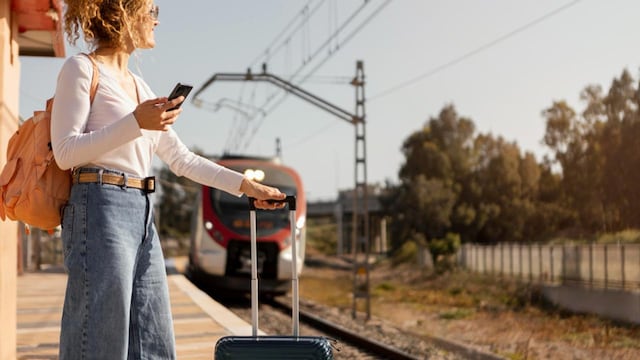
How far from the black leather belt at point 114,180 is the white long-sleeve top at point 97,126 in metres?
0.03

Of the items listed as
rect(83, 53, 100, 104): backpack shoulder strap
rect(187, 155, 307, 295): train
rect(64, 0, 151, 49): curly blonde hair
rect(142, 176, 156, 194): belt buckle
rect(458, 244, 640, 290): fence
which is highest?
rect(64, 0, 151, 49): curly blonde hair

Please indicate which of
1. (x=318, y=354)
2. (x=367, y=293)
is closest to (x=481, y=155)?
(x=367, y=293)

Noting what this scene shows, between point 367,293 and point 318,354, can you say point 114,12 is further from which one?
point 367,293

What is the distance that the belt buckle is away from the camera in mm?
2395

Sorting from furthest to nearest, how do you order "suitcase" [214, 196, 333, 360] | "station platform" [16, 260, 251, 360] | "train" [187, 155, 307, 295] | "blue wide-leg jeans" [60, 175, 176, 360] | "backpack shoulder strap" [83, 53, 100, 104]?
"train" [187, 155, 307, 295] < "station platform" [16, 260, 251, 360] < "suitcase" [214, 196, 333, 360] < "backpack shoulder strap" [83, 53, 100, 104] < "blue wide-leg jeans" [60, 175, 176, 360]

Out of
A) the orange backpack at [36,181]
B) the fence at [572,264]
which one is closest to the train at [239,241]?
the fence at [572,264]

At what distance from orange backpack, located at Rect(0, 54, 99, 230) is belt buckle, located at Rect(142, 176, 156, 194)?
21 cm

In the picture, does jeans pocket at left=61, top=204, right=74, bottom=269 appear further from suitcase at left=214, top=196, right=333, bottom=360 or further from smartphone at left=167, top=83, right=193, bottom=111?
suitcase at left=214, top=196, right=333, bottom=360

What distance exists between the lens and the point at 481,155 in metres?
58.0

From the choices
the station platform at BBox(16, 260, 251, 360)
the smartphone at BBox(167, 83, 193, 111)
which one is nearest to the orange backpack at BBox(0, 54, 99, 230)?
the smartphone at BBox(167, 83, 193, 111)

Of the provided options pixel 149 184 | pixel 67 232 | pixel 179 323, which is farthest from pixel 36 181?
pixel 179 323

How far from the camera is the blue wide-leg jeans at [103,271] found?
219 centimetres

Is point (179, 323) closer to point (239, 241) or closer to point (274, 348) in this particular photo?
point (239, 241)

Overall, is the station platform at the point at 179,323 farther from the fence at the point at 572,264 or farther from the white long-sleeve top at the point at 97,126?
the fence at the point at 572,264
